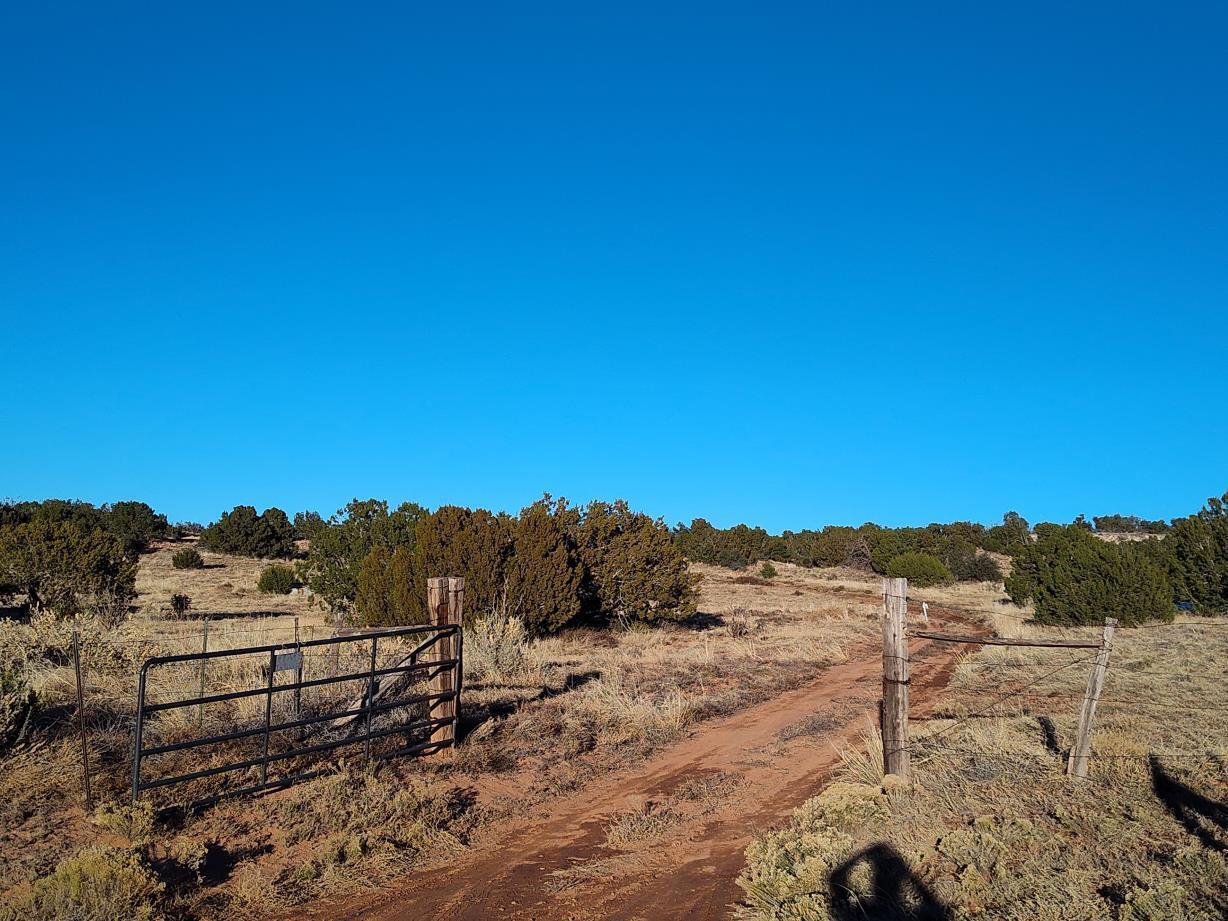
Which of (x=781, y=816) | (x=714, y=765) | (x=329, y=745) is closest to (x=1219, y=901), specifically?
(x=781, y=816)

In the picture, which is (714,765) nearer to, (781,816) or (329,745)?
(781,816)

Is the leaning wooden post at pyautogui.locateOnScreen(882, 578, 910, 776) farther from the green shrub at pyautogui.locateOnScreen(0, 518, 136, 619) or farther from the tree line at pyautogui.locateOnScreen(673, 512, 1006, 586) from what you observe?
the tree line at pyautogui.locateOnScreen(673, 512, 1006, 586)

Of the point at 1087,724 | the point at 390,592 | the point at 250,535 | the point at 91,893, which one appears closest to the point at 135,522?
the point at 250,535

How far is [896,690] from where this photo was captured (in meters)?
8.26

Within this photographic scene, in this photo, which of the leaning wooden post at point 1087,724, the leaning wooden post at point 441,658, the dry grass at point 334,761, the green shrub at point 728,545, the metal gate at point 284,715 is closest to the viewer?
the dry grass at point 334,761

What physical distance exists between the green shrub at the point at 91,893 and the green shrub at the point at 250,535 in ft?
146

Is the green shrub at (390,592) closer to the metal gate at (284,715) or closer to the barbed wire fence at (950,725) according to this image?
the metal gate at (284,715)

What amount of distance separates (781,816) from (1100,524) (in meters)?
93.9

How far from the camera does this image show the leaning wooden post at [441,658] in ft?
32.3

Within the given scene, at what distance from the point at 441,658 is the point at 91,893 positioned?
494 cm

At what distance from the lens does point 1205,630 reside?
22.0 meters

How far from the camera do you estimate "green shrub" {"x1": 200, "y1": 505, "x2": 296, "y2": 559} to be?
47.2m

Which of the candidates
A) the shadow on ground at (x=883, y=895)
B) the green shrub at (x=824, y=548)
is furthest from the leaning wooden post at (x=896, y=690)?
the green shrub at (x=824, y=548)

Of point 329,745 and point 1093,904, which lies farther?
point 329,745
